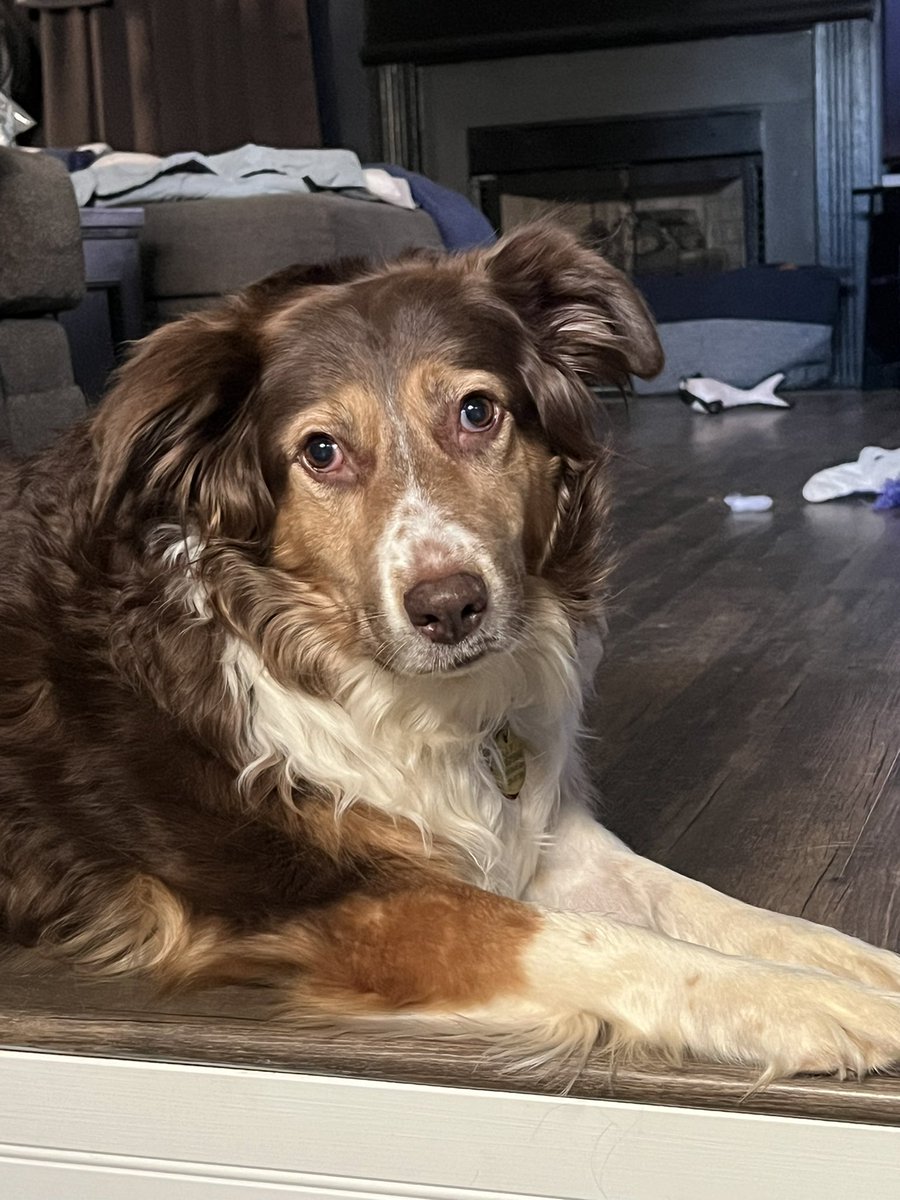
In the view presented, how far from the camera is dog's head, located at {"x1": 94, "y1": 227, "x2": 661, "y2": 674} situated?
5.59 ft

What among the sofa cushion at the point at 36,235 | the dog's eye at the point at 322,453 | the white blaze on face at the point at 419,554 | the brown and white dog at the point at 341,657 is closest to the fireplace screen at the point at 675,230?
the sofa cushion at the point at 36,235

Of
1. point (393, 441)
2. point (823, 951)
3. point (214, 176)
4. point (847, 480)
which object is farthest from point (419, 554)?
point (214, 176)

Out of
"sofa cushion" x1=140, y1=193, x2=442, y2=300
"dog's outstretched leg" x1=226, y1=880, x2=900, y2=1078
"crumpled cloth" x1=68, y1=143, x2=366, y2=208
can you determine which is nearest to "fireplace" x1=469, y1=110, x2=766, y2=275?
"crumpled cloth" x1=68, y1=143, x2=366, y2=208

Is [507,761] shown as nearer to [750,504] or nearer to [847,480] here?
[750,504]

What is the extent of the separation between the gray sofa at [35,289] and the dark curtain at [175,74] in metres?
5.53

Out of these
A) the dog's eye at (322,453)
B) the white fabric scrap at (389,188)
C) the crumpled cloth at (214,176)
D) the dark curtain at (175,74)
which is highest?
the dark curtain at (175,74)

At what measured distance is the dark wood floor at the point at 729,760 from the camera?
1.53 meters

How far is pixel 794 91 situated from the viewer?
28.8 feet

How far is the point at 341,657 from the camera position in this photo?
1841mm

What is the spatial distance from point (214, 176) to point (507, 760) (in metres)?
5.09

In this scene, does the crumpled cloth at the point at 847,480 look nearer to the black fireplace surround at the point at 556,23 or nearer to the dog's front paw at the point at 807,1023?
the dog's front paw at the point at 807,1023

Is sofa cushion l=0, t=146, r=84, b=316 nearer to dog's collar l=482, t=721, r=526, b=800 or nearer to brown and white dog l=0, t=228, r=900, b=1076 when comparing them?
brown and white dog l=0, t=228, r=900, b=1076

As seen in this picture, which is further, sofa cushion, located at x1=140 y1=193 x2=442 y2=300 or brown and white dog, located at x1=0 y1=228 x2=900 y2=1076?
sofa cushion, located at x1=140 y1=193 x2=442 y2=300

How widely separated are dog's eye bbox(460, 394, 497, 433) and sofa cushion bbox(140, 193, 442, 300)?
13.5 ft
